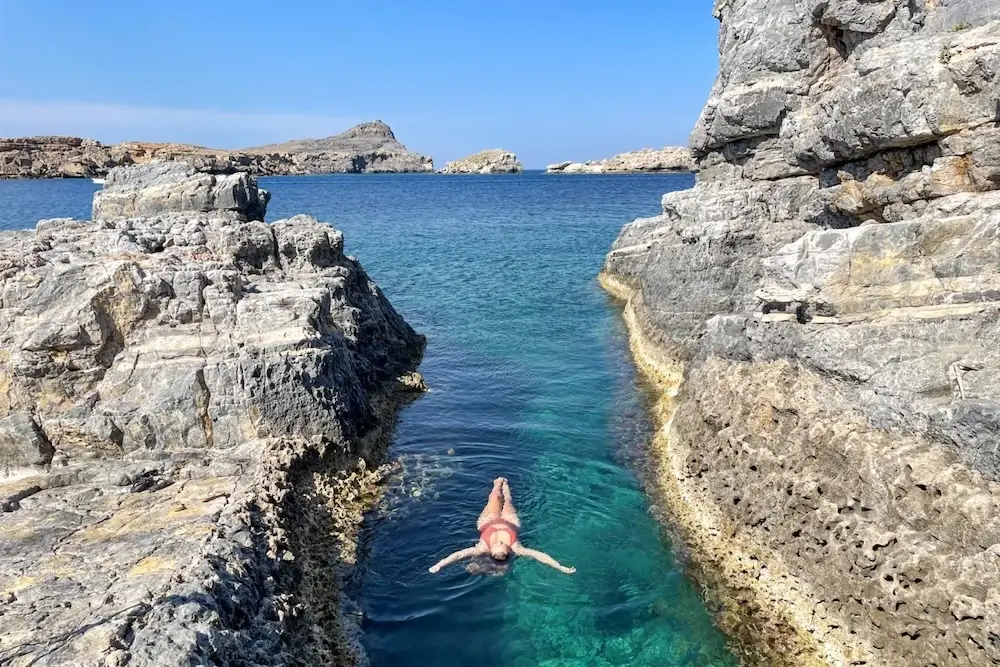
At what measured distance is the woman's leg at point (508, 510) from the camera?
15.1m

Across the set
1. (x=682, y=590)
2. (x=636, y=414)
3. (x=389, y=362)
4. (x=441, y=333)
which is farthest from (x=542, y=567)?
(x=441, y=333)

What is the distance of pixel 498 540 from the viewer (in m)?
14.1

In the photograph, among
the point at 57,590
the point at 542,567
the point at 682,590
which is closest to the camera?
the point at 57,590

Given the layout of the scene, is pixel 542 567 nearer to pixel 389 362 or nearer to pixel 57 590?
pixel 57 590

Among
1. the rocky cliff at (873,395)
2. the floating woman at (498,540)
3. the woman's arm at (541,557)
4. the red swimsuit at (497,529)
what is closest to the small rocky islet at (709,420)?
the rocky cliff at (873,395)

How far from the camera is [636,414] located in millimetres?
20781

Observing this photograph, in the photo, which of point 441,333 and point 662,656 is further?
point 441,333

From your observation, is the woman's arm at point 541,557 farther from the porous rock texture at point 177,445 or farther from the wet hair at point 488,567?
the porous rock texture at point 177,445

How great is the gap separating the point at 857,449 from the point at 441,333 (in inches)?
864

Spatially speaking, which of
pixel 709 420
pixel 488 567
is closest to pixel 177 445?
pixel 488 567

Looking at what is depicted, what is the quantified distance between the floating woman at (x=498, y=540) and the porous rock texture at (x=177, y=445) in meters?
2.43

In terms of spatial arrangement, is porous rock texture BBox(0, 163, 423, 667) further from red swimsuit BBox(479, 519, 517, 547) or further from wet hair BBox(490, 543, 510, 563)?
wet hair BBox(490, 543, 510, 563)

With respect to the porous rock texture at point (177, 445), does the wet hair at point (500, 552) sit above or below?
below

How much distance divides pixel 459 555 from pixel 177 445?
653 centimetres
